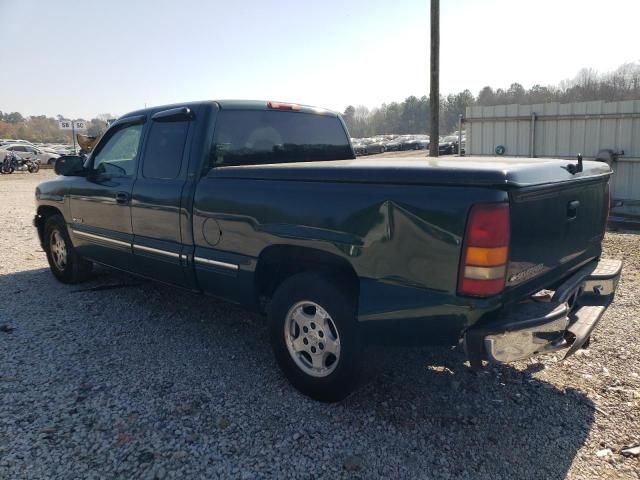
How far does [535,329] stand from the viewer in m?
2.68

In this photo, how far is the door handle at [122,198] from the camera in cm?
460

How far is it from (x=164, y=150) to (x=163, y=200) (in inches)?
18.2

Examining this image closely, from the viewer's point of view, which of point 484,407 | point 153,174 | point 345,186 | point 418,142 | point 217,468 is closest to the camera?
point 217,468

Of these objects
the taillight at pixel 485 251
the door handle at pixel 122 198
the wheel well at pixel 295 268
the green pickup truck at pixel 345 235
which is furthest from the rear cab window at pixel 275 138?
the taillight at pixel 485 251

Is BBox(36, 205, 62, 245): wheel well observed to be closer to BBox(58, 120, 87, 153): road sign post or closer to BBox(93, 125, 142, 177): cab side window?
BBox(93, 125, 142, 177): cab side window

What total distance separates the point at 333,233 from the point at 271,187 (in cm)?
62

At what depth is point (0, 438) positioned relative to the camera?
296 centimetres

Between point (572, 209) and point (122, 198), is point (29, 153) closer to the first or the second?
point (122, 198)

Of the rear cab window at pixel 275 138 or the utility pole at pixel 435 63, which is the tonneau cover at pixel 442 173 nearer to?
the rear cab window at pixel 275 138

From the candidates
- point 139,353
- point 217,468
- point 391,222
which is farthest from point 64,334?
point 391,222

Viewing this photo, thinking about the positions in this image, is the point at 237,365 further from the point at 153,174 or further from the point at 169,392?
the point at 153,174

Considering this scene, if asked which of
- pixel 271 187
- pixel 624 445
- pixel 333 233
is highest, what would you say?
pixel 271 187

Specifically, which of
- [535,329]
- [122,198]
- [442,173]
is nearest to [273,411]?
[535,329]

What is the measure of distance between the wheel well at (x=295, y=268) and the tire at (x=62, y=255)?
309 centimetres
